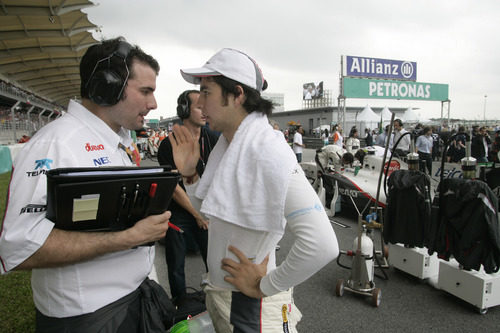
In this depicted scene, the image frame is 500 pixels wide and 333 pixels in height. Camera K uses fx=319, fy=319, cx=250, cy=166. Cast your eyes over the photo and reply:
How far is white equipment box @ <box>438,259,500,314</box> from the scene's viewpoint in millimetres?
3059

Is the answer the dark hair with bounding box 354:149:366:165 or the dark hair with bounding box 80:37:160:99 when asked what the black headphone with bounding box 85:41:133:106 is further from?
the dark hair with bounding box 354:149:366:165

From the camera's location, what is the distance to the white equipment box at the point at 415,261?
12.2 ft

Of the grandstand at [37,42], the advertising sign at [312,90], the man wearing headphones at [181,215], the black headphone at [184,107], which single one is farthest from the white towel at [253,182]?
the advertising sign at [312,90]

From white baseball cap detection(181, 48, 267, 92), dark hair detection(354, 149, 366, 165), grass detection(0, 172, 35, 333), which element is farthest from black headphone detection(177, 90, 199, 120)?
dark hair detection(354, 149, 366, 165)

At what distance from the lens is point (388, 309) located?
3.22 meters

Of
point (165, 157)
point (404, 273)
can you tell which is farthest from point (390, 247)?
point (165, 157)

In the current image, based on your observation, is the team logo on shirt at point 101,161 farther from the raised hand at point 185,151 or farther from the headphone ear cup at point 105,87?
the raised hand at point 185,151

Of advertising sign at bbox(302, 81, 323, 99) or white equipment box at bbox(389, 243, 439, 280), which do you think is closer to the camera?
white equipment box at bbox(389, 243, 439, 280)

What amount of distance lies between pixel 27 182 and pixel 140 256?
54 centimetres

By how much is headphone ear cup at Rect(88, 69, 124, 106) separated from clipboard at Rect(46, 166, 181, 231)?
0.46 metres

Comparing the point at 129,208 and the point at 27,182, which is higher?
the point at 27,182

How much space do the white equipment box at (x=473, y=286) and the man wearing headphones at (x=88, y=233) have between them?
3.19m

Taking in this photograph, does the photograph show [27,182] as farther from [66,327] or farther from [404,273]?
[404,273]

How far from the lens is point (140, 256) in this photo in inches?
54.9
